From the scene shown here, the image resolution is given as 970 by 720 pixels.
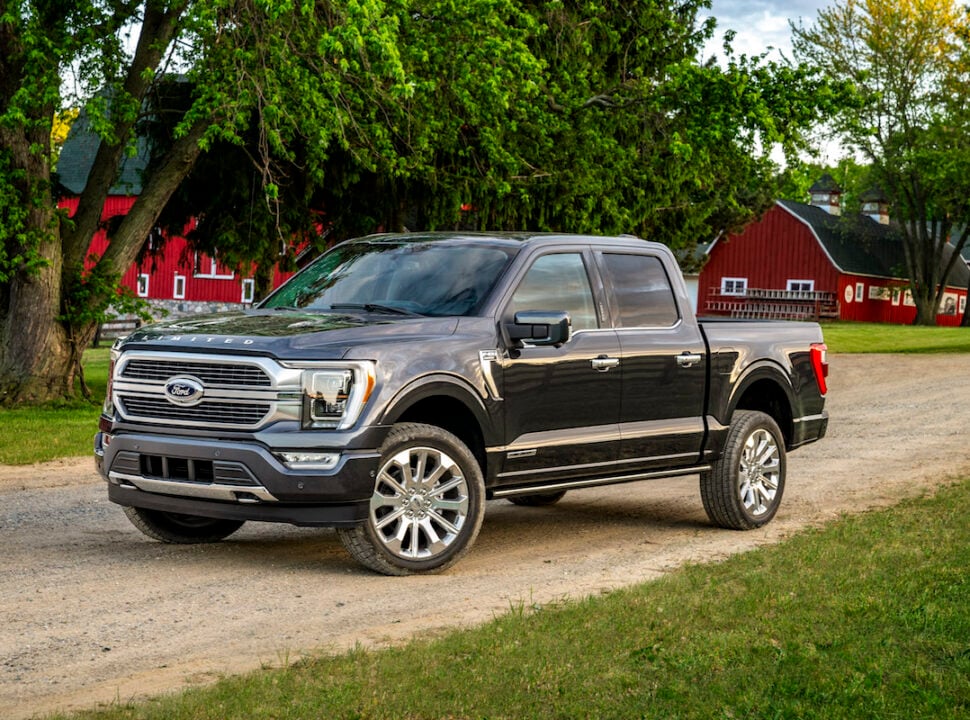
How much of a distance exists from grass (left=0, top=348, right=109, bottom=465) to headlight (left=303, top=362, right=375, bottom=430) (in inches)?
276

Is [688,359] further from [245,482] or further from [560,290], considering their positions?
[245,482]

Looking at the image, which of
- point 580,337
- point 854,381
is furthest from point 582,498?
point 854,381

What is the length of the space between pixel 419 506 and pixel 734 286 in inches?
2710

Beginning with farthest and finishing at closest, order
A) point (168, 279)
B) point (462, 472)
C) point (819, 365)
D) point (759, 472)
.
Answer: point (168, 279), point (819, 365), point (759, 472), point (462, 472)

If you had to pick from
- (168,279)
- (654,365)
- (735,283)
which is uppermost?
(735,283)

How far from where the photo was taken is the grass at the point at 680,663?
534cm

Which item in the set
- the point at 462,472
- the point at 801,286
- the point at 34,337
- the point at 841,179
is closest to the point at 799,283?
the point at 801,286

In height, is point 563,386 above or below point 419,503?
above

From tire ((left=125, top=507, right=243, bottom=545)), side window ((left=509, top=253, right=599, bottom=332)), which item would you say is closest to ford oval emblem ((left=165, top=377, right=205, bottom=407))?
tire ((left=125, top=507, right=243, bottom=545))

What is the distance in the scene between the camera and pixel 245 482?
762 centimetres

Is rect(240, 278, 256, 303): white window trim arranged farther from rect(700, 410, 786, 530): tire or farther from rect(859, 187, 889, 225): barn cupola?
rect(859, 187, 889, 225): barn cupola

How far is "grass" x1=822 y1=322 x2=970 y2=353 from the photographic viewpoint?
126 ft

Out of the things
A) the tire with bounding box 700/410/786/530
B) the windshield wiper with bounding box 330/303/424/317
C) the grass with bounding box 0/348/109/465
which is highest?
the windshield wiper with bounding box 330/303/424/317

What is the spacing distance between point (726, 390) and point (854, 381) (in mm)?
16508
